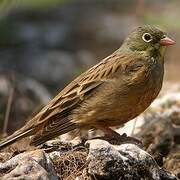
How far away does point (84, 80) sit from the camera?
8.57 meters

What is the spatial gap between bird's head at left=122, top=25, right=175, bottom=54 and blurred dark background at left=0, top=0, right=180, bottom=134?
3361 mm

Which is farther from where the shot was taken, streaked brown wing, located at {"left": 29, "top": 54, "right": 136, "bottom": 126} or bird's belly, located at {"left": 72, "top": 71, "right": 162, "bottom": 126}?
streaked brown wing, located at {"left": 29, "top": 54, "right": 136, "bottom": 126}

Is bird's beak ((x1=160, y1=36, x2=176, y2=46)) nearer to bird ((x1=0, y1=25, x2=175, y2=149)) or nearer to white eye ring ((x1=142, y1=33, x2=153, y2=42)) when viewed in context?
bird ((x1=0, y1=25, x2=175, y2=149))

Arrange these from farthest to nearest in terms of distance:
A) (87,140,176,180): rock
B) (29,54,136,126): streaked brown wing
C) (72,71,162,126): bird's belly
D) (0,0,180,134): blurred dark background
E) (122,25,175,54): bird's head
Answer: (0,0,180,134): blurred dark background
(122,25,175,54): bird's head
(29,54,136,126): streaked brown wing
(72,71,162,126): bird's belly
(87,140,176,180): rock

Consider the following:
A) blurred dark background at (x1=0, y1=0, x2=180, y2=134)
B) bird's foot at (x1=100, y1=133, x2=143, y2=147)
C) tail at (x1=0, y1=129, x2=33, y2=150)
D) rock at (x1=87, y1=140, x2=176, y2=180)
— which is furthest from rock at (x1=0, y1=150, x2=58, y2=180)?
blurred dark background at (x1=0, y1=0, x2=180, y2=134)

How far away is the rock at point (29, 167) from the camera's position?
6.91m

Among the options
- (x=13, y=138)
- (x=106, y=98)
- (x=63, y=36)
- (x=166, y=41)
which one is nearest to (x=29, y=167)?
(x=13, y=138)

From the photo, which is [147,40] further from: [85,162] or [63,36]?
[63,36]

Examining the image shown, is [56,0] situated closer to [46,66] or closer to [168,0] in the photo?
[168,0]

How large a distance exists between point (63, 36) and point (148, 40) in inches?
371

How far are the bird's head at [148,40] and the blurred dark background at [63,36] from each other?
3.36 m

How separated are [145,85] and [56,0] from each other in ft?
36.7

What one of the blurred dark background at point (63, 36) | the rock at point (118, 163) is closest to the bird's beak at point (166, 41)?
the rock at point (118, 163)

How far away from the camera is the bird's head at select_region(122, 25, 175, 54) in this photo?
8.75 metres
